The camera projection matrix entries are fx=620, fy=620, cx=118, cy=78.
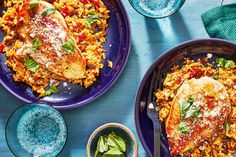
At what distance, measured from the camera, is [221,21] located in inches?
123

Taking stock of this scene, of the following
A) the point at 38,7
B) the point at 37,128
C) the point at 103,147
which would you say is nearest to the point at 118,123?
the point at 103,147

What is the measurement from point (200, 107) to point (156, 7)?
574mm

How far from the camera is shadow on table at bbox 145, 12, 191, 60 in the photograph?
126 inches

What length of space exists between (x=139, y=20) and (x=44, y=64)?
1.78 feet

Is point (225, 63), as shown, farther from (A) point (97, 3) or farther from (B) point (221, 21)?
(A) point (97, 3)

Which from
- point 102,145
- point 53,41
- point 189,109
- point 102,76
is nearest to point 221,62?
point 189,109

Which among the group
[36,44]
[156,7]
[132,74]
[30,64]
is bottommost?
[132,74]

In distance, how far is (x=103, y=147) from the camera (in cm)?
312

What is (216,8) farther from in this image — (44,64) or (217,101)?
(44,64)

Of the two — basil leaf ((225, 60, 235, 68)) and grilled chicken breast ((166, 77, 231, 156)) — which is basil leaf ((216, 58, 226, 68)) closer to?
basil leaf ((225, 60, 235, 68))

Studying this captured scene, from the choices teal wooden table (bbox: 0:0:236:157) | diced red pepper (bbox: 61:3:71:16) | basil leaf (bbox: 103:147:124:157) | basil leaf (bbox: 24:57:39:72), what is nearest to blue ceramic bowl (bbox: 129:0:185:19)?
teal wooden table (bbox: 0:0:236:157)

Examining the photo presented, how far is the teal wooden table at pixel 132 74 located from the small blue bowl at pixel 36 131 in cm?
9

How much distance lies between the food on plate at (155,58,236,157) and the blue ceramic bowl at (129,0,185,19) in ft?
0.88

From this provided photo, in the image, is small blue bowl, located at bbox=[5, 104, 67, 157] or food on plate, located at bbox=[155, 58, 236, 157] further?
small blue bowl, located at bbox=[5, 104, 67, 157]
